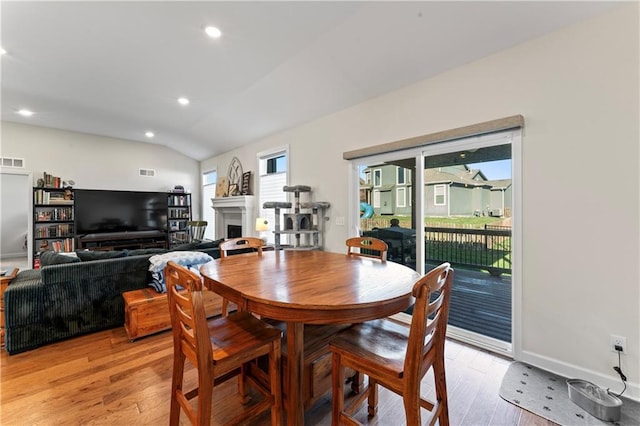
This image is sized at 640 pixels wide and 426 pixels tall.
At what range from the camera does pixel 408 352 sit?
1122 mm

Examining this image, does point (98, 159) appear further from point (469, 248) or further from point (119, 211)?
point (469, 248)

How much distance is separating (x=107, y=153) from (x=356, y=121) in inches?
232

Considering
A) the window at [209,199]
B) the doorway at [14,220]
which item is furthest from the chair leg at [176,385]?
the doorway at [14,220]

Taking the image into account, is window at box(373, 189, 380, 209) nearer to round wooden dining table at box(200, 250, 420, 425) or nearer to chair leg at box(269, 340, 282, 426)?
round wooden dining table at box(200, 250, 420, 425)

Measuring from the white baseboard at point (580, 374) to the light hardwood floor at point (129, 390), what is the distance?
0.68 feet

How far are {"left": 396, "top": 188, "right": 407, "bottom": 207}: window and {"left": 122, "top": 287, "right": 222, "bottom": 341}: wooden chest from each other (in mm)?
2678

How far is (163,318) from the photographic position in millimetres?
2703

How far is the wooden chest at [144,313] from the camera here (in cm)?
253

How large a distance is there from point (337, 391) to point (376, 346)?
0.31 meters

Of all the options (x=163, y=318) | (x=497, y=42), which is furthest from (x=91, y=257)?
(x=497, y=42)

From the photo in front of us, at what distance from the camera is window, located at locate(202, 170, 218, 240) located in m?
6.98

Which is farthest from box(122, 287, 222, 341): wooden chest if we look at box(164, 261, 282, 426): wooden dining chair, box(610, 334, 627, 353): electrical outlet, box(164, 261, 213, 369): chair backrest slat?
box(610, 334, 627, 353): electrical outlet

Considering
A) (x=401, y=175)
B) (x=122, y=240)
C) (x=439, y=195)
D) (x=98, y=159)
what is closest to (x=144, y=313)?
(x=401, y=175)

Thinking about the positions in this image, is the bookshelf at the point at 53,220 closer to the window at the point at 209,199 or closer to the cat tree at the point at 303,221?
the window at the point at 209,199
